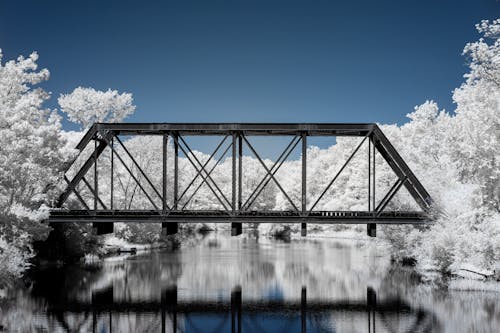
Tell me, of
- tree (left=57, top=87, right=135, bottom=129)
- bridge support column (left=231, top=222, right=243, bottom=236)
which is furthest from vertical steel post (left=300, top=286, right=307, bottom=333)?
tree (left=57, top=87, right=135, bottom=129)

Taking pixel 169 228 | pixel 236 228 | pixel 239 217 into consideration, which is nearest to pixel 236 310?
pixel 239 217

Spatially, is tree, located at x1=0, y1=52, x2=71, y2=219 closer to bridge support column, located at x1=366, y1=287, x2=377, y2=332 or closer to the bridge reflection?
the bridge reflection

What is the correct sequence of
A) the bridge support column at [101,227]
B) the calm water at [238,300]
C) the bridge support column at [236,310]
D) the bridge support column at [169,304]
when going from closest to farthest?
the calm water at [238,300]
the bridge support column at [236,310]
the bridge support column at [169,304]
the bridge support column at [101,227]

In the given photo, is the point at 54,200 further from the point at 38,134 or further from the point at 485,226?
the point at 485,226

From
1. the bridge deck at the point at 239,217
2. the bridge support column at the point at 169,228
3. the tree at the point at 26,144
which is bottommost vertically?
the bridge support column at the point at 169,228

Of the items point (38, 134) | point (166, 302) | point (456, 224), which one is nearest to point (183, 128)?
point (38, 134)

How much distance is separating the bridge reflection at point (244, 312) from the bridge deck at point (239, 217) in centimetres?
565

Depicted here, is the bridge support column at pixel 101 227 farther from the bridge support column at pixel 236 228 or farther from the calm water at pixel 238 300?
the bridge support column at pixel 236 228

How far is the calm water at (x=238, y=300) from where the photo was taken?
25.6 metres

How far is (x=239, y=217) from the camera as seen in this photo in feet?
125

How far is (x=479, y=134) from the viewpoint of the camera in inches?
1302

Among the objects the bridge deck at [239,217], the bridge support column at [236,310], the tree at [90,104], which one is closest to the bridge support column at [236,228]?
the bridge deck at [239,217]

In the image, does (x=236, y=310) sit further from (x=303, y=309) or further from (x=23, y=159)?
(x=23, y=159)

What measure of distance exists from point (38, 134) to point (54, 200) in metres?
7.37
